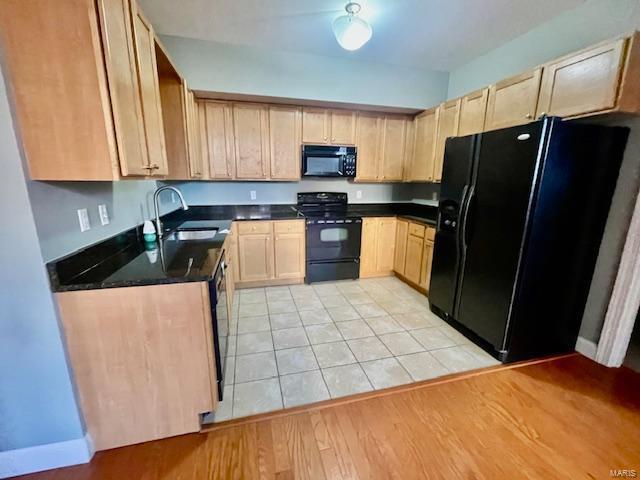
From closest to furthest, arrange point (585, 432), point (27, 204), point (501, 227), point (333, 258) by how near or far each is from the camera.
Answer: point (27, 204) → point (585, 432) → point (501, 227) → point (333, 258)

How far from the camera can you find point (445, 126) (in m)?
3.20

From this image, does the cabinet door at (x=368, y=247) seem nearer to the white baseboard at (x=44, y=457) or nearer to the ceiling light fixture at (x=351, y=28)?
the ceiling light fixture at (x=351, y=28)

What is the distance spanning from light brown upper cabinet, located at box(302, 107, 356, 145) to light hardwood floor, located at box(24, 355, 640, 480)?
2986 mm

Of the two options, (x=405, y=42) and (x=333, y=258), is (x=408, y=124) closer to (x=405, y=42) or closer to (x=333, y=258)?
(x=405, y=42)

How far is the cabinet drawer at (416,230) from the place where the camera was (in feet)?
10.8

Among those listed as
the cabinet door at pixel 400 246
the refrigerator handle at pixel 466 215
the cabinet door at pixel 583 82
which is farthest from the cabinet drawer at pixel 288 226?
the cabinet door at pixel 583 82

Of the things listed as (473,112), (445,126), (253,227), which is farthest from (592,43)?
(253,227)

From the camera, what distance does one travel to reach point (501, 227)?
6.64ft

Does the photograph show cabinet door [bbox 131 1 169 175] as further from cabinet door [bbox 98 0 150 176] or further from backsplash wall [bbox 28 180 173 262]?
backsplash wall [bbox 28 180 173 262]

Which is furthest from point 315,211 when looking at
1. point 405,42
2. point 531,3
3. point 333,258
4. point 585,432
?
point 585,432

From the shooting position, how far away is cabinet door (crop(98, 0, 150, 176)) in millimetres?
1146

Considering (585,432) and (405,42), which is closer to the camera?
(585,432)

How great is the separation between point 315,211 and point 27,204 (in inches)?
117

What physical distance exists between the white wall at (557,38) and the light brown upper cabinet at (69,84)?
297 cm
